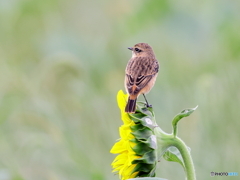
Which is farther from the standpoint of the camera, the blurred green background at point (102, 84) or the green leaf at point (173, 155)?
the blurred green background at point (102, 84)

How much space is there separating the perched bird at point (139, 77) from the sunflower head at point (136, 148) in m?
0.06

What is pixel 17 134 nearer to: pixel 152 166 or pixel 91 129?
pixel 91 129

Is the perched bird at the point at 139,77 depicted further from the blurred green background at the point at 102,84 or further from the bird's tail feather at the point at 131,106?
the blurred green background at the point at 102,84

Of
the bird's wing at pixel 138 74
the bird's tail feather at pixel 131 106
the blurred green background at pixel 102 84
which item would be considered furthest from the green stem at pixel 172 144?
the blurred green background at pixel 102 84

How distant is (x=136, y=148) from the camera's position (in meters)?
2.52

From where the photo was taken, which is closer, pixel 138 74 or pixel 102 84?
pixel 138 74

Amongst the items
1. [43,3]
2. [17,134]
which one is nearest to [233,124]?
[17,134]

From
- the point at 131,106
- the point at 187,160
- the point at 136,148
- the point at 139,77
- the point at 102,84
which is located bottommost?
Result: the point at 187,160

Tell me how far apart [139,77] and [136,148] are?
475mm

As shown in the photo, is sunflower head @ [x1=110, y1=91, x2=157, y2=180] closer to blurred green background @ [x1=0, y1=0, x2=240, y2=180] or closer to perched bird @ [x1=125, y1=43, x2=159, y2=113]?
perched bird @ [x1=125, y1=43, x2=159, y2=113]

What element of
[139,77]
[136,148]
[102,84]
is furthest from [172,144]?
[102,84]

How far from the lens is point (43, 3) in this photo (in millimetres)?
6758

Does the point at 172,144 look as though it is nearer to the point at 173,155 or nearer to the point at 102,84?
the point at 173,155

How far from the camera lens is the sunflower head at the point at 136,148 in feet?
8.28
